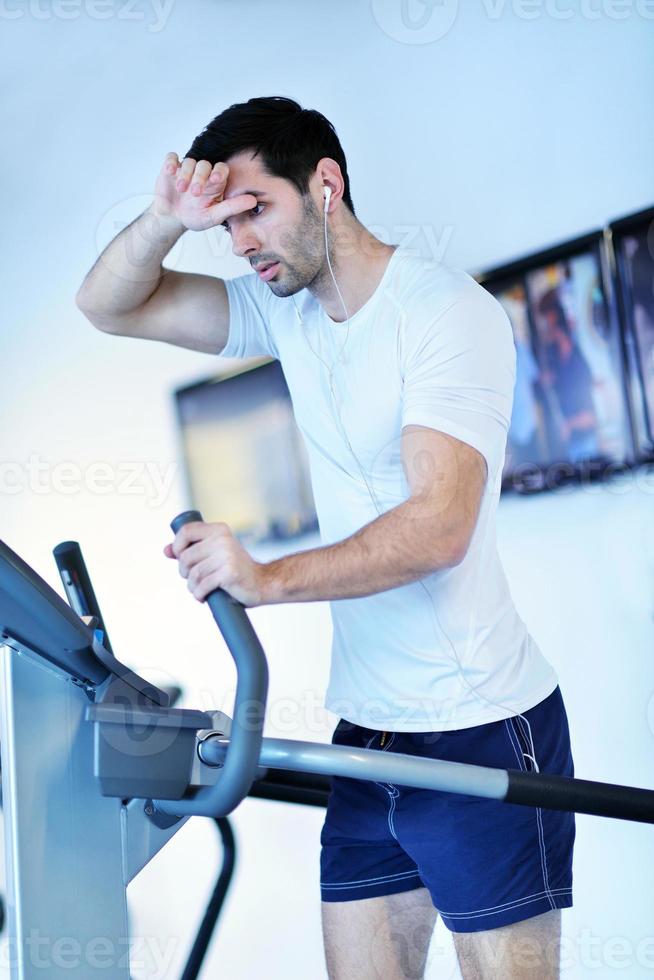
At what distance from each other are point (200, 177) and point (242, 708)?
3.10 ft

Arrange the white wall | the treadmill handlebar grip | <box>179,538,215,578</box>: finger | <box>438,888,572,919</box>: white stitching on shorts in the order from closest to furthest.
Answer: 1. the treadmill handlebar grip
2. <box>179,538,215,578</box>: finger
3. <box>438,888,572,919</box>: white stitching on shorts
4. the white wall

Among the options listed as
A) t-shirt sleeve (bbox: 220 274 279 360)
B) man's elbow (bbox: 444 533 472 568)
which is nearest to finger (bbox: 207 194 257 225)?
t-shirt sleeve (bbox: 220 274 279 360)

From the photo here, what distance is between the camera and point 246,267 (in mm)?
2822

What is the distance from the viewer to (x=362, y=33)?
8.36ft

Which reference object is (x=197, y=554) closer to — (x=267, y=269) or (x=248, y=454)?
(x=267, y=269)

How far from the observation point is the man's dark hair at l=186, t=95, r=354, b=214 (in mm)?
1669

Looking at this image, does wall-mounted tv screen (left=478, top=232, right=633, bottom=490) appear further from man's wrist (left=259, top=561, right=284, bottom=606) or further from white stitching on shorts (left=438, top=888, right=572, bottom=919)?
man's wrist (left=259, top=561, right=284, bottom=606)

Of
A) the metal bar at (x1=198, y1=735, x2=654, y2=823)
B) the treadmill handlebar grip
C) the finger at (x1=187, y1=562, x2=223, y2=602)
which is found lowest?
the metal bar at (x1=198, y1=735, x2=654, y2=823)

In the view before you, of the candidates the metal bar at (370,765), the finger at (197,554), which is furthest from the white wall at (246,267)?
the finger at (197,554)

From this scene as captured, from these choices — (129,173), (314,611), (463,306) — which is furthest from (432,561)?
(129,173)

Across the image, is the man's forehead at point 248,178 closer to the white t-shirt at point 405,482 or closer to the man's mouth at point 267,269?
the man's mouth at point 267,269

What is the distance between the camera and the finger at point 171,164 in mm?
1602

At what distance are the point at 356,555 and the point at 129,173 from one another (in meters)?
2.20

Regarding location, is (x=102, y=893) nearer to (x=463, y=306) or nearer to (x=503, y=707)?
(x=503, y=707)
